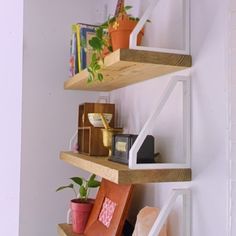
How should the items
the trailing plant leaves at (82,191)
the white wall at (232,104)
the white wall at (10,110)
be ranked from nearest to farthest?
the white wall at (232,104) < the trailing plant leaves at (82,191) < the white wall at (10,110)

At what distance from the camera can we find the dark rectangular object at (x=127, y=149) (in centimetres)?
97

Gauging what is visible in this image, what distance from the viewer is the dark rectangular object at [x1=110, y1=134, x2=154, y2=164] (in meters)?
0.97

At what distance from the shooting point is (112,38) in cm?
103

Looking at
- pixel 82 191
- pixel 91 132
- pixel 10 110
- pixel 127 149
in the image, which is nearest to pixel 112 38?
pixel 127 149

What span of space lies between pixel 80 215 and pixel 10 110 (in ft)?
2.14

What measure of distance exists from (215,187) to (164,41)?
1.68 ft

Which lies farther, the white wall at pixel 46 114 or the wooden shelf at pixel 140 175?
the white wall at pixel 46 114

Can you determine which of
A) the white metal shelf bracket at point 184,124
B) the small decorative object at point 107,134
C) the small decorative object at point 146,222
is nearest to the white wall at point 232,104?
the white metal shelf bracket at point 184,124

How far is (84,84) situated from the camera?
4.83 ft

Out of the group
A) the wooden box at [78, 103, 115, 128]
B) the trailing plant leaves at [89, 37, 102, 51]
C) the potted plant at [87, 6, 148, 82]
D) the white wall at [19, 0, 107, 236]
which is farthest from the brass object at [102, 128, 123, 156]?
the white wall at [19, 0, 107, 236]

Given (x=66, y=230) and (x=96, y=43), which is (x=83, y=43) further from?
(x=66, y=230)

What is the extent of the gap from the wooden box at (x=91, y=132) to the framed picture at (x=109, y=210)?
5.7 inches

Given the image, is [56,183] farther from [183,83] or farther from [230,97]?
[230,97]

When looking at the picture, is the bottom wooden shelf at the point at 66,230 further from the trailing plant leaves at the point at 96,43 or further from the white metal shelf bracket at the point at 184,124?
the trailing plant leaves at the point at 96,43
